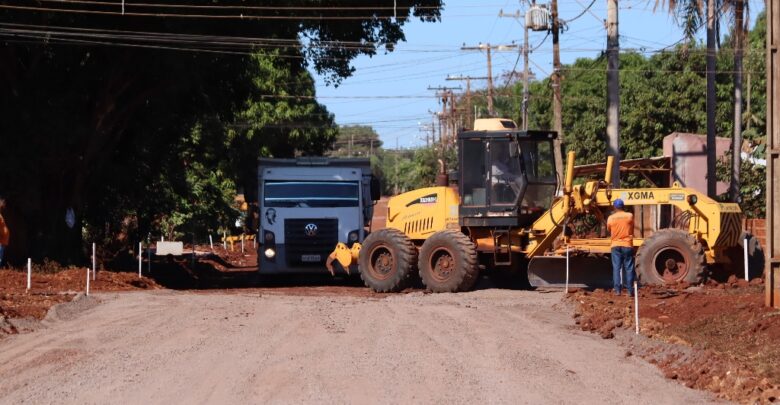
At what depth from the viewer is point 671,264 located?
72.3ft

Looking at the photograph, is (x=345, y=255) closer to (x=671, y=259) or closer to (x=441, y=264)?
(x=441, y=264)

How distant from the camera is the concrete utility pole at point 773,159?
1585 cm

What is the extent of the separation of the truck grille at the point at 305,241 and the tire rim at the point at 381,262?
3397 millimetres

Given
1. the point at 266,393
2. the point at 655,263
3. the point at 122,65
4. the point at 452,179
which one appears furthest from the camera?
the point at 122,65

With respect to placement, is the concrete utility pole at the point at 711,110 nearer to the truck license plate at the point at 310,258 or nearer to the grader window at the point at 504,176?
the grader window at the point at 504,176

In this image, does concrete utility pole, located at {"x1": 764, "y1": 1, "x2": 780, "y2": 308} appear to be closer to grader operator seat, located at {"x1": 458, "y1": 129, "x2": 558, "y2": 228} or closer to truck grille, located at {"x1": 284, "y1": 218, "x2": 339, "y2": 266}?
grader operator seat, located at {"x1": 458, "y1": 129, "x2": 558, "y2": 228}

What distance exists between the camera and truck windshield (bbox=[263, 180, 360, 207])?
93.1 feet

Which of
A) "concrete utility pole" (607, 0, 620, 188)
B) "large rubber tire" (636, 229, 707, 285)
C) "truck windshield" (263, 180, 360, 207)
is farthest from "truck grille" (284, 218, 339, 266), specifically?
"large rubber tire" (636, 229, 707, 285)

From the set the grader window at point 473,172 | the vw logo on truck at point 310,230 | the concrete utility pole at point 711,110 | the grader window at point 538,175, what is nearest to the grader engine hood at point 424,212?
the grader window at point 473,172

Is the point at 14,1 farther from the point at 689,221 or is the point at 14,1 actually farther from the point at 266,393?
the point at 266,393

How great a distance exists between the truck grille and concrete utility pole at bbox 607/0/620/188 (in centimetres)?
742

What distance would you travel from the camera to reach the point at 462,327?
54.6ft

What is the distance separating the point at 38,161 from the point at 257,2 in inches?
256

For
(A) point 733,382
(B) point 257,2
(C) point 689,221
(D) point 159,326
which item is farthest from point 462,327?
(B) point 257,2
